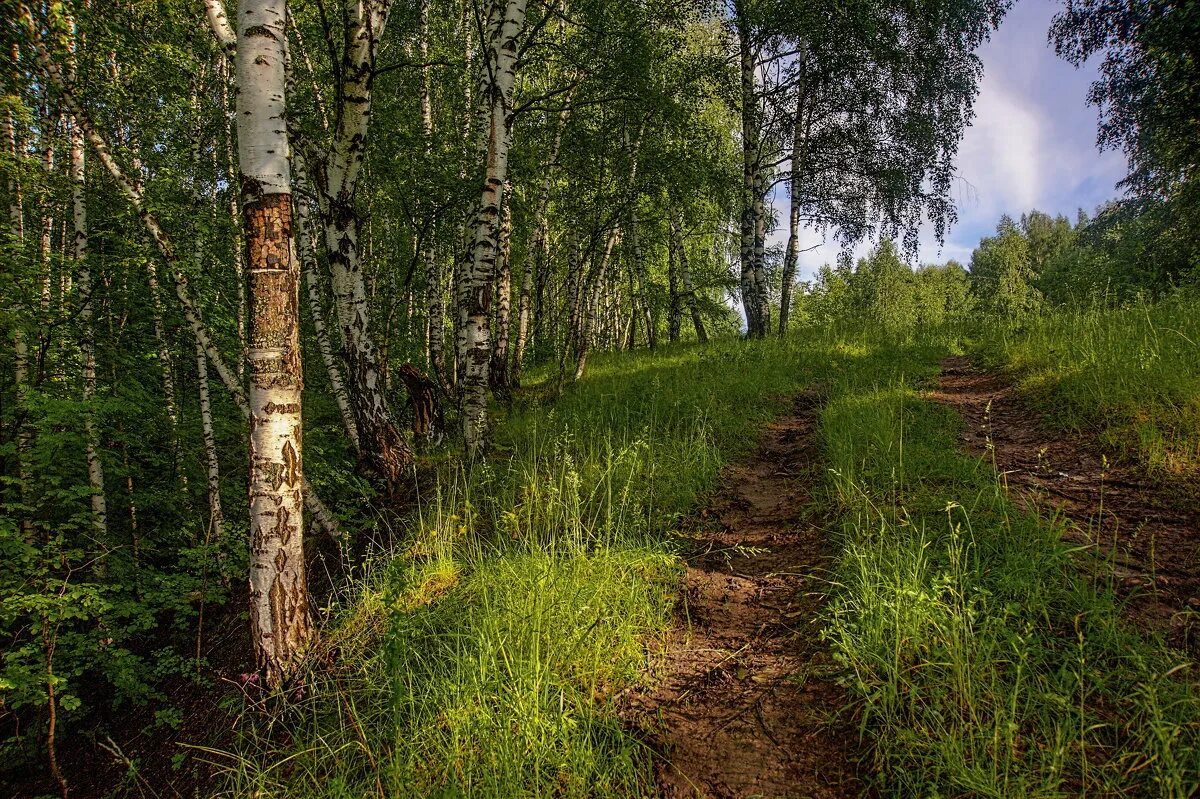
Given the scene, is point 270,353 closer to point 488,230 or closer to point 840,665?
point 488,230

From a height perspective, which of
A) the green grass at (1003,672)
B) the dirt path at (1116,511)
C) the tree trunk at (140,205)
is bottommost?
the green grass at (1003,672)

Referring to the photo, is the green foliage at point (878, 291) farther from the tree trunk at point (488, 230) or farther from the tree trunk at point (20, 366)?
the tree trunk at point (20, 366)

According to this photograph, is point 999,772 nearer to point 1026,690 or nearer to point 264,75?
point 1026,690

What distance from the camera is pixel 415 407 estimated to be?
309 inches

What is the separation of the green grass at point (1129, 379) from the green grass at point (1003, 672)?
5.04ft

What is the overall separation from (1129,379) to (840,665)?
4413 mm

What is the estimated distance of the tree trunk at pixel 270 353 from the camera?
9.96 ft

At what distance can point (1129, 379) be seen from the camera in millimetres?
4488

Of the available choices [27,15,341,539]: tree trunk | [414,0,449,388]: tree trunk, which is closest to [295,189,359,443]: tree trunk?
[27,15,341,539]: tree trunk

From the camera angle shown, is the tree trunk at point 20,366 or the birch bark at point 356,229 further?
the tree trunk at point 20,366

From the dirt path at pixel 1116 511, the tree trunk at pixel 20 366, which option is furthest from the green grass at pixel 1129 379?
the tree trunk at pixel 20 366

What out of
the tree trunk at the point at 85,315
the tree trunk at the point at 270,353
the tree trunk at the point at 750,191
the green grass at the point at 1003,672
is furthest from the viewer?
the tree trunk at the point at 750,191

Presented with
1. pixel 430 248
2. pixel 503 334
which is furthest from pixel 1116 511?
pixel 430 248

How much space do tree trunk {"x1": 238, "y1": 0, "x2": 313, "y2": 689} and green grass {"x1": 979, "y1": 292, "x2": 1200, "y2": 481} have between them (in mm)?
5786
